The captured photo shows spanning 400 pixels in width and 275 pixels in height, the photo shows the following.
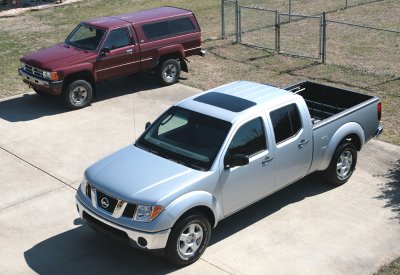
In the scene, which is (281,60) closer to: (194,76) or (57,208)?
(194,76)

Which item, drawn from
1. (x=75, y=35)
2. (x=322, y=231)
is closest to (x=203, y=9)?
(x=75, y=35)

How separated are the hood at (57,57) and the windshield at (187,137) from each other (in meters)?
5.38

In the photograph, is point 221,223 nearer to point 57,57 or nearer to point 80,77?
point 80,77

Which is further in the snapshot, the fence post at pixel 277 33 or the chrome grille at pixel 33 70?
the fence post at pixel 277 33

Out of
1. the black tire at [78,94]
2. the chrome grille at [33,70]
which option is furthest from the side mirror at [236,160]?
the chrome grille at [33,70]

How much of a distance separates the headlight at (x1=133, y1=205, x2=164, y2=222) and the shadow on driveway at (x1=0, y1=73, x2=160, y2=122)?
6790 millimetres

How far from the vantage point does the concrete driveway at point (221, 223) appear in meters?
7.92

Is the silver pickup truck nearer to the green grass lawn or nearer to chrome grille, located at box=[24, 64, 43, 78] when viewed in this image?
the green grass lawn

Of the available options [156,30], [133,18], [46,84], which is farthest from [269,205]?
[133,18]

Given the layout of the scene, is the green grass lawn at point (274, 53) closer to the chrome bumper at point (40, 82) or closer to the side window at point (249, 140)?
the chrome bumper at point (40, 82)

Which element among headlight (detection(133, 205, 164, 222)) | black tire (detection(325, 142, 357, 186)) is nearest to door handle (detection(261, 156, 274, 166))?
black tire (detection(325, 142, 357, 186))

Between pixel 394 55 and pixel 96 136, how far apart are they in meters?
9.22

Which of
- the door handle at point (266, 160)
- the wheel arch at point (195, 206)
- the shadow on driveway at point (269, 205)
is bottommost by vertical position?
the shadow on driveway at point (269, 205)

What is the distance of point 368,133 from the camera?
1009 cm
